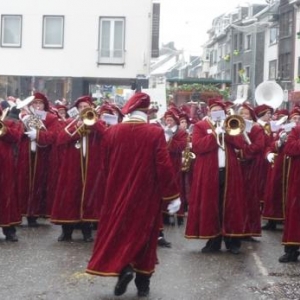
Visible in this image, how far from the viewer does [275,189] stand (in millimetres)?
12328

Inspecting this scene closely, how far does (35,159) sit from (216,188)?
3.40m

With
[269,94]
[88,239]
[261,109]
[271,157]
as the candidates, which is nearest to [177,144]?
[261,109]

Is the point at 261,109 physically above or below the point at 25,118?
above

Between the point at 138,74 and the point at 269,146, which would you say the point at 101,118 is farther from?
the point at 138,74

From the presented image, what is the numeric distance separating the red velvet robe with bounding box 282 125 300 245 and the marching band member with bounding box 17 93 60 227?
3.78 meters

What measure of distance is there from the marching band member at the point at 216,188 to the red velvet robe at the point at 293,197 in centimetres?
81

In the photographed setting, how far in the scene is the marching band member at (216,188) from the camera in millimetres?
9789

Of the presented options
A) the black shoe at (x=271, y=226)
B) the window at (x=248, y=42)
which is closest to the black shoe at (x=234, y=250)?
the black shoe at (x=271, y=226)

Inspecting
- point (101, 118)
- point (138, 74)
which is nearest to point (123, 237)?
point (101, 118)

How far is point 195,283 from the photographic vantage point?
8.26 m

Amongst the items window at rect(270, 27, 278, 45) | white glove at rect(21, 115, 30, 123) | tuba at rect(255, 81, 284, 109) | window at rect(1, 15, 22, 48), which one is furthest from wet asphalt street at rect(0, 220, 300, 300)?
window at rect(270, 27, 278, 45)

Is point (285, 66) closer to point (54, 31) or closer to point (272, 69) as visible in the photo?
point (272, 69)

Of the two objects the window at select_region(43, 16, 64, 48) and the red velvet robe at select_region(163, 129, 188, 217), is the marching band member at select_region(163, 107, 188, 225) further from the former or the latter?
the window at select_region(43, 16, 64, 48)

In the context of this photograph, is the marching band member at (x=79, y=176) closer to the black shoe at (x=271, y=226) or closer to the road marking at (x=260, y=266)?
the road marking at (x=260, y=266)
